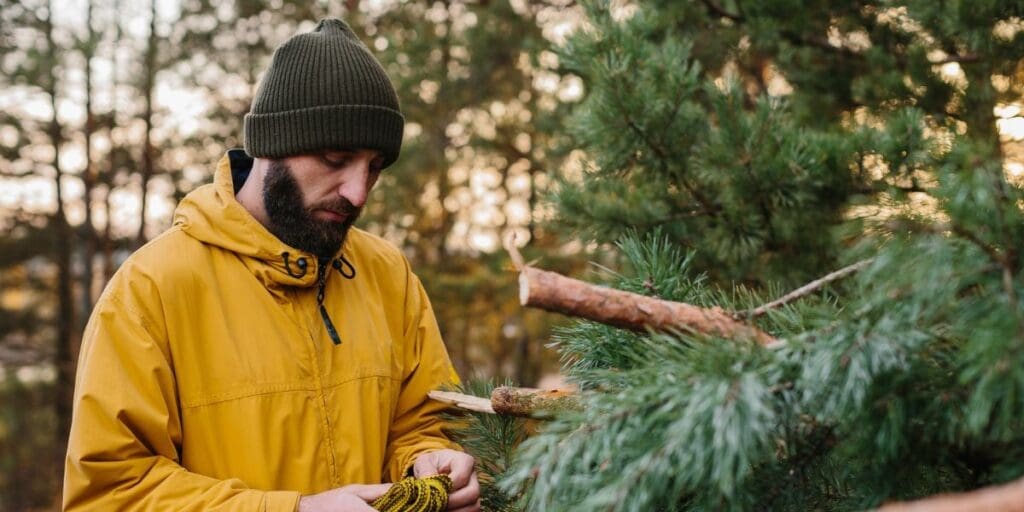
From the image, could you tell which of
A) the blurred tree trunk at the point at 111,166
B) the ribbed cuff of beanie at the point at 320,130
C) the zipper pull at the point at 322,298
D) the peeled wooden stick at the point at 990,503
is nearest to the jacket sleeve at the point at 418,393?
the zipper pull at the point at 322,298

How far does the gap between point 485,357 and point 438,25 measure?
4.29 metres

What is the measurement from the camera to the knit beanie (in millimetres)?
1899

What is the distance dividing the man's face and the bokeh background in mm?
6202

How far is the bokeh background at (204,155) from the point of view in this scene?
8.61 m

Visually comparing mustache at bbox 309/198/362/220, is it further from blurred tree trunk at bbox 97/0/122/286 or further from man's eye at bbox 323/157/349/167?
blurred tree trunk at bbox 97/0/122/286

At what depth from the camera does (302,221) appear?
186cm

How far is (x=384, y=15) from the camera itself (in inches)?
346

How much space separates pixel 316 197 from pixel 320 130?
0.17 metres

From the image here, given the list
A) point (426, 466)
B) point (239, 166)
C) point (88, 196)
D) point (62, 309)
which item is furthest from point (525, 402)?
point (62, 309)

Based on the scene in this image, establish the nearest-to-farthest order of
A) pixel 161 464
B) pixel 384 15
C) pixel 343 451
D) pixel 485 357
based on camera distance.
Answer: pixel 161 464, pixel 343 451, pixel 384 15, pixel 485 357

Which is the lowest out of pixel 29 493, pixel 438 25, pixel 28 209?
pixel 29 493

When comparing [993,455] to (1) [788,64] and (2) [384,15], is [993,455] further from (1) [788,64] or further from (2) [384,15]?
(2) [384,15]

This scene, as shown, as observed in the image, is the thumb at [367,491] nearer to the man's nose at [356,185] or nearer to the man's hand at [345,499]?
the man's hand at [345,499]

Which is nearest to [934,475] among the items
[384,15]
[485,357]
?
[384,15]
